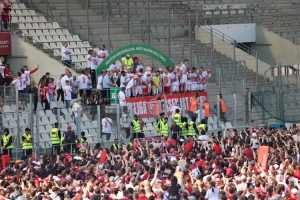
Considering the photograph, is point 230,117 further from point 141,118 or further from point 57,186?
point 57,186

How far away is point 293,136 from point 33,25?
14255 millimetres

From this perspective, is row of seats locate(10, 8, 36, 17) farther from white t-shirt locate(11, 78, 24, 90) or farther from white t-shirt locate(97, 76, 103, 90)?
white t-shirt locate(97, 76, 103, 90)

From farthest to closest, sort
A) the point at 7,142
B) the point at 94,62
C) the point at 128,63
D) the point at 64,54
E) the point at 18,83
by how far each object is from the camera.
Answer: the point at 64,54, the point at 94,62, the point at 128,63, the point at 18,83, the point at 7,142

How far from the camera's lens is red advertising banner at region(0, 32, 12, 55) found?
3925 cm

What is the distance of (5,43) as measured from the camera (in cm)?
3947

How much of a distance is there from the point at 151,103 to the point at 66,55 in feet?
18.7

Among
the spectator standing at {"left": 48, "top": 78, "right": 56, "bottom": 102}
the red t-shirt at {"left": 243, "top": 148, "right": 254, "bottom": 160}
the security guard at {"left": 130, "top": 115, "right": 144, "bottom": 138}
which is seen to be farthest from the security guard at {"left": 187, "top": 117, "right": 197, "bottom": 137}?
the red t-shirt at {"left": 243, "top": 148, "right": 254, "bottom": 160}

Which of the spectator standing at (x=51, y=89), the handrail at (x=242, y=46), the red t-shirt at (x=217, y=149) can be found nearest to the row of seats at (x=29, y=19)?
the spectator standing at (x=51, y=89)

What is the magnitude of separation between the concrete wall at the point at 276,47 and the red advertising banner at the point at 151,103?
1203cm

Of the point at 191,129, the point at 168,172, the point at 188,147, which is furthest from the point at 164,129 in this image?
the point at 168,172

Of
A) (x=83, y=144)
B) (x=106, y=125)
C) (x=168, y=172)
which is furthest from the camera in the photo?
(x=106, y=125)

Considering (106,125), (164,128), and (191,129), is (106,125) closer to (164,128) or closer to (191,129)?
(164,128)

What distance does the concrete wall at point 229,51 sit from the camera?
45375 millimetres

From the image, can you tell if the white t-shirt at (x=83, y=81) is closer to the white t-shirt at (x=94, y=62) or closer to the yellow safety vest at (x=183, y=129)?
the white t-shirt at (x=94, y=62)
